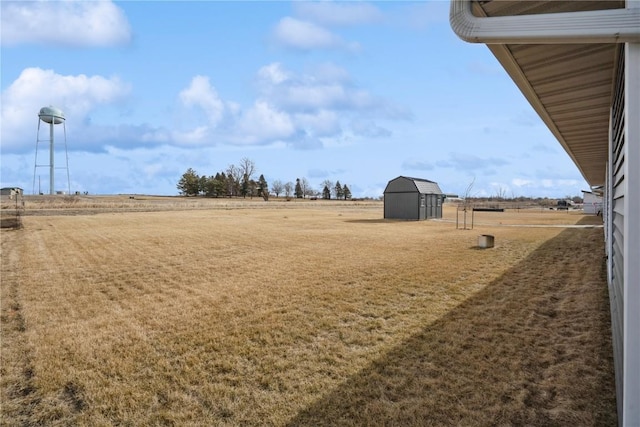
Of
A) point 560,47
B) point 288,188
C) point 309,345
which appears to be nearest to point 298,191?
point 288,188

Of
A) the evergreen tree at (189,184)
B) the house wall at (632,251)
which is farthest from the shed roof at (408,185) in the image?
the evergreen tree at (189,184)

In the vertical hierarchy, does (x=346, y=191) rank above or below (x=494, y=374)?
above

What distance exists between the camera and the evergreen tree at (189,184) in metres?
91.8

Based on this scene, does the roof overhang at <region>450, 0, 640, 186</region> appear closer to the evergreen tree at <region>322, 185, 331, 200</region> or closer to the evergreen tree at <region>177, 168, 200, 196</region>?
the evergreen tree at <region>177, 168, 200, 196</region>

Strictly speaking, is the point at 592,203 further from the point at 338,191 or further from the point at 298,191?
the point at 338,191

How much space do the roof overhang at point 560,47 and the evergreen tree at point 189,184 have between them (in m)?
92.0

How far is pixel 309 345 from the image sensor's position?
471cm

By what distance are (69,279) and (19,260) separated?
3.96 metres

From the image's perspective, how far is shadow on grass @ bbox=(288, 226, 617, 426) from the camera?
319 cm

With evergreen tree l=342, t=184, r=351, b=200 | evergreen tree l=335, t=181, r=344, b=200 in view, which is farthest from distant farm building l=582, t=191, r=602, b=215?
evergreen tree l=335, t=181, r=344, b=200

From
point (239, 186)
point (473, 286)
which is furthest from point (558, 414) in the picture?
point (239, 186)

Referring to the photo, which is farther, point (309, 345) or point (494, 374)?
point (309, 345)

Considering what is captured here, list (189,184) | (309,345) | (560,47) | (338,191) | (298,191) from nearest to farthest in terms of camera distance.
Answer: (560,47) < (309,345) < (189,184) < (298,191) < (338,191)

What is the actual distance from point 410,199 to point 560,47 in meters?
25.5
